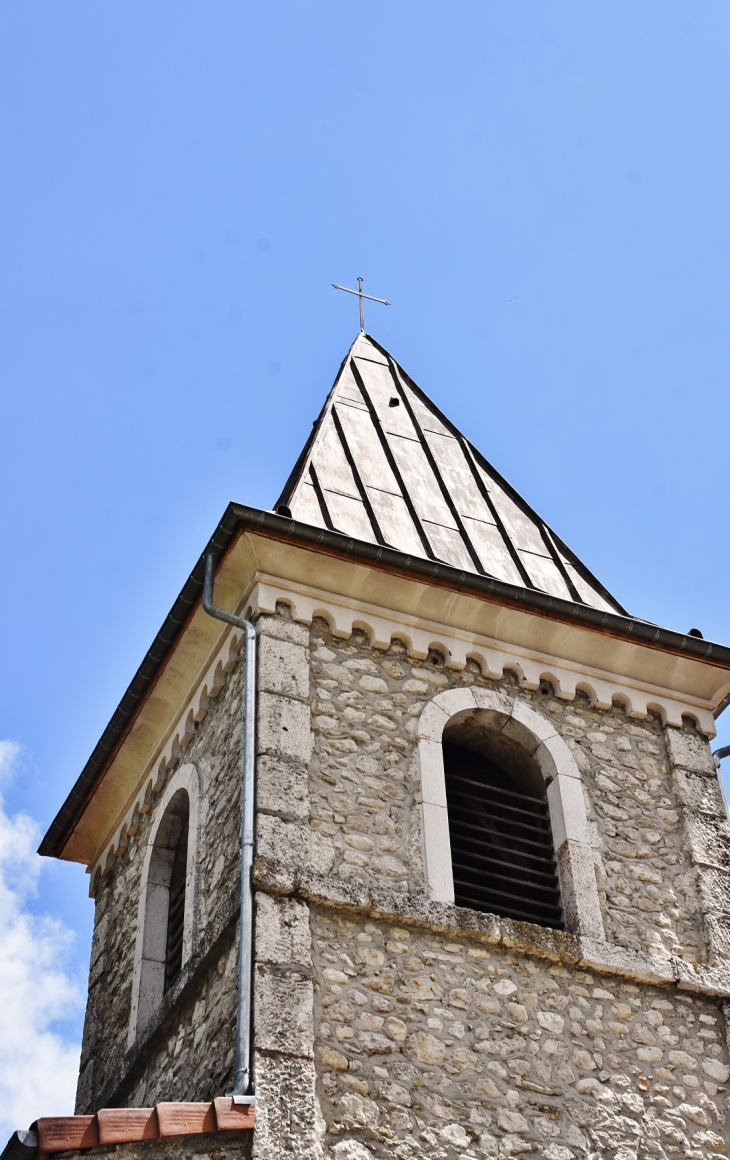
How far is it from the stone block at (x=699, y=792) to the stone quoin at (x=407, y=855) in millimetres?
16

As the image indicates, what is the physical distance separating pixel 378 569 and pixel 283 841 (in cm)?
218

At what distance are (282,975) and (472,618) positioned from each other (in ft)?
10.3

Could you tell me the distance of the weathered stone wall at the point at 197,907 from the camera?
29.4 feet

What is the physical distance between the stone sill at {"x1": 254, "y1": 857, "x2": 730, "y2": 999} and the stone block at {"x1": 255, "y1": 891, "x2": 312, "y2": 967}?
0.08 meters

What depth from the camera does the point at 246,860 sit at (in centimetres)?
863

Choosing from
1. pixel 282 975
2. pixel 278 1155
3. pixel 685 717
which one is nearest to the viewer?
pixel 278 1155

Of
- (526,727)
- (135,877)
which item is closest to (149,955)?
(135,877)

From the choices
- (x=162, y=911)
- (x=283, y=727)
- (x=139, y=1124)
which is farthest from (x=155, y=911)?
(x=139, y=1124)

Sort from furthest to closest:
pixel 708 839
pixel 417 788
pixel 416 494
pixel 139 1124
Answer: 1. pixel 416 494
2. pixel 708 839
3. pixel 417 788
4. pixel 139 1124

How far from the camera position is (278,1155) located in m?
7.53

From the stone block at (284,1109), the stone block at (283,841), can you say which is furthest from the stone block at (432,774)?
the stone block at (284,1109)

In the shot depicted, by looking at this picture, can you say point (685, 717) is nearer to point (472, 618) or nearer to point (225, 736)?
point (472, 618)

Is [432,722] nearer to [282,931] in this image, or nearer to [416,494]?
[282,931]

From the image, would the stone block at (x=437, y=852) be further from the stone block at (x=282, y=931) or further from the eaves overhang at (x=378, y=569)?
the eaves overhang at (x=378, y=569)
